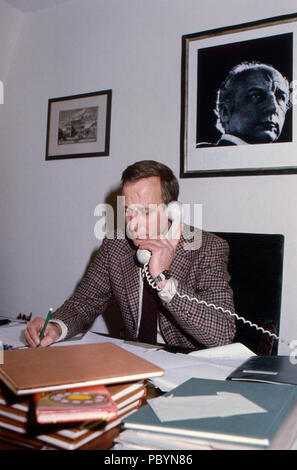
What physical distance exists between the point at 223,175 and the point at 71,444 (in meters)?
1.52

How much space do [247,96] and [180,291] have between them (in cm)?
107

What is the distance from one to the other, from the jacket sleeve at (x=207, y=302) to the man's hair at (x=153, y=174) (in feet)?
0.96

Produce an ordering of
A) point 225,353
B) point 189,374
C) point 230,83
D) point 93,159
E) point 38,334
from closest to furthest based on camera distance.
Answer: point 189,374
point 225,353
point 38,334
point 230,83
point 93,159

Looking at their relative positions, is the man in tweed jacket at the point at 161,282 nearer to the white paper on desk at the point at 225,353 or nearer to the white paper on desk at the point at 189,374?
the white paper on desk at the point at 225,353

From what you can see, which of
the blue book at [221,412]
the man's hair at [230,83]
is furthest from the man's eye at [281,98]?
the blue book at [221,412]

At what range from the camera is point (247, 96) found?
186cm

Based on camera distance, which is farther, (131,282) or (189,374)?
(131,282)

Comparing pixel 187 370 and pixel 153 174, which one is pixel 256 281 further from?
pixel 187 370

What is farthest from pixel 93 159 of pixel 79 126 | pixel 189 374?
pixel 189 374

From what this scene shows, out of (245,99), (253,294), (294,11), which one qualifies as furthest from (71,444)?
(294,11)

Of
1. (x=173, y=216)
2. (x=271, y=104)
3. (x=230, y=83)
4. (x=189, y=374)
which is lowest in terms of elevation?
(x=189, y=374)

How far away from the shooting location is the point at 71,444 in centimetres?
55

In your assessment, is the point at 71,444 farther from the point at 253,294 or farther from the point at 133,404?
the point at 253,294

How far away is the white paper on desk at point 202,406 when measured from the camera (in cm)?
61
